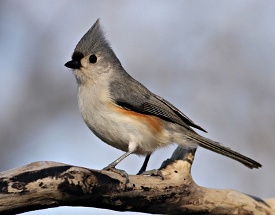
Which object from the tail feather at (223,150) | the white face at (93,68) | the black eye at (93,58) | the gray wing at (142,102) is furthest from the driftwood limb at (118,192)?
the black eye at (93,58)

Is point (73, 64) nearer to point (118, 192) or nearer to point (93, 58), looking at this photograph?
point (93, 58)

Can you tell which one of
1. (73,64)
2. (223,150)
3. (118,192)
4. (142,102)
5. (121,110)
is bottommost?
(118,192)

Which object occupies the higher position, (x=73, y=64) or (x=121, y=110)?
(x=73, y=64)

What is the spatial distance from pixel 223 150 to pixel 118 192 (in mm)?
1314

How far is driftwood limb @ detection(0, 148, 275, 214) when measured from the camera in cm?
379

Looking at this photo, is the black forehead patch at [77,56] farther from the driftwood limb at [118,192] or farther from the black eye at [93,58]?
the driftwood limb at [118,192]

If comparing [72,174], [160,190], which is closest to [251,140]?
[160,190]

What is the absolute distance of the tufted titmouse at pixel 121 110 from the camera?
16.6ft

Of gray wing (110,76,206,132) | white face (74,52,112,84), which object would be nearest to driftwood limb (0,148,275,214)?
gray wing (110,76,206,132)

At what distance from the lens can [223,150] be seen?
5.20 meters

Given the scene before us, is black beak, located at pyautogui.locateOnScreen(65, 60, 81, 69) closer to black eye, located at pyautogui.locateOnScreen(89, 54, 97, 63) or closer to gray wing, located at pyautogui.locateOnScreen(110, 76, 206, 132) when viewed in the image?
black eye, located at pyautogui.locateOnScreen(89, 54, 97, 63)

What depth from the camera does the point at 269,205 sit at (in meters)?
4.64

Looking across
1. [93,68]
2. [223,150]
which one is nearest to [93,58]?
[93,68]

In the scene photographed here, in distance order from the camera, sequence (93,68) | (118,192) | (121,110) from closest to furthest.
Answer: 1. (118,192)
2. (121,110)
3. (93,68)
